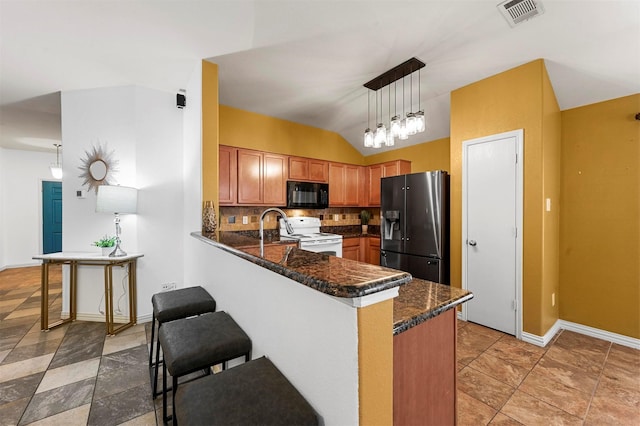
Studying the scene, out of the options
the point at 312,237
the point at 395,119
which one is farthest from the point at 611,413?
the point at 312,237

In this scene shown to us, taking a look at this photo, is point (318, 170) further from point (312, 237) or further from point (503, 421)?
point (503, 421)

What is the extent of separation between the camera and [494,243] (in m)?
2.86

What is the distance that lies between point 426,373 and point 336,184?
154 inches

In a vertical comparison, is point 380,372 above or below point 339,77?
below

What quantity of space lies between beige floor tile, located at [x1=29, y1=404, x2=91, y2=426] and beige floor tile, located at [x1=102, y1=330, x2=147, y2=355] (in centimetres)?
73

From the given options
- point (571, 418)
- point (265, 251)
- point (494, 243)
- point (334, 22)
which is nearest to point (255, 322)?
point (265, 251)

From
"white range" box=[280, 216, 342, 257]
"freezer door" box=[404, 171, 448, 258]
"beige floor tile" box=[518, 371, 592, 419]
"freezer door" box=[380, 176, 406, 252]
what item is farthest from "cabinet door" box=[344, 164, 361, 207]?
"beige floor tile" box=[518, 371, 592, 419]

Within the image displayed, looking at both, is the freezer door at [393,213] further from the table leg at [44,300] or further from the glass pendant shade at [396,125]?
the table leg at [44,300]

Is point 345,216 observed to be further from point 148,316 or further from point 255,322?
point 255,322

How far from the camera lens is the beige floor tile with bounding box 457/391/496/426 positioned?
164 cm

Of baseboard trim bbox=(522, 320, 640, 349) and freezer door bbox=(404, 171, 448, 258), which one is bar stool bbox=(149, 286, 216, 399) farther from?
baseboard trim bbox=(522, 320, 640, 349)

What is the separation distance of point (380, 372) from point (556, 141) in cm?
344

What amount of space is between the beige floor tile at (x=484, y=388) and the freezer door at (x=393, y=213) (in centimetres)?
175

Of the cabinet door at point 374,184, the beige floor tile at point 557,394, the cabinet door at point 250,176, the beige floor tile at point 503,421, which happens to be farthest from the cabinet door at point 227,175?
the beige floor tile at point 557,394
